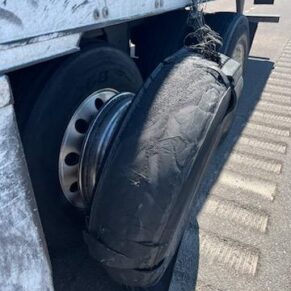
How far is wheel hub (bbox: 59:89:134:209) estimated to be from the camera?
161 cm

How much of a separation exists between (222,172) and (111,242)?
5.17 ft

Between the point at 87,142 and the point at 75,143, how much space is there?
0.05 metres

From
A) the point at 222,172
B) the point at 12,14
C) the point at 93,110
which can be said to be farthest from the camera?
the point at 222,172

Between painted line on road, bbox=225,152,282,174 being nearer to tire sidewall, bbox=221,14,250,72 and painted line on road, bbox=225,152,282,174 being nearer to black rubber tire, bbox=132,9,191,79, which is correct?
tire sidewall, bbox=221,14,250,72

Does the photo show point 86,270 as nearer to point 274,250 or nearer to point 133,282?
point 133,282

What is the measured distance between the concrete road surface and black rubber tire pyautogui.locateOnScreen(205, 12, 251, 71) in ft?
2.56

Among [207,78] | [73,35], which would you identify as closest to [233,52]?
[207,78]

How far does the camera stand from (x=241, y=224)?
2.30 metres

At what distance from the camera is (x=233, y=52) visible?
2988 millimetres

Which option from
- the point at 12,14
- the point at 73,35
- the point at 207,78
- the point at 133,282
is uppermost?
the point at 12,14

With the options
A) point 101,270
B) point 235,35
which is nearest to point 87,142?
point 101,270

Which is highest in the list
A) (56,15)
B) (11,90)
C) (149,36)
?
(56,15)

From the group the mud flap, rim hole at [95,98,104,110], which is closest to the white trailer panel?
the mud flap

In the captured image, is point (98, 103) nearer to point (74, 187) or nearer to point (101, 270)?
point (74, 187)
